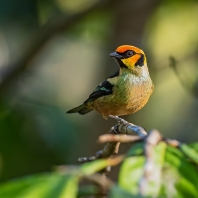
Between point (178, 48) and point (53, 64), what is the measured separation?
6.87 feet

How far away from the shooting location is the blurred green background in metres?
4.75

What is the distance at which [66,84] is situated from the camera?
8.95 metres

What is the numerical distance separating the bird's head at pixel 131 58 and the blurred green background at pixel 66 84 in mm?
1354

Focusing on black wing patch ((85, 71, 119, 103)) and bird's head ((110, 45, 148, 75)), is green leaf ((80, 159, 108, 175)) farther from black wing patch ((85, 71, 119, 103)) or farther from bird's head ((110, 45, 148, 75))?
black wing patch ((85, 71, 119, 103))

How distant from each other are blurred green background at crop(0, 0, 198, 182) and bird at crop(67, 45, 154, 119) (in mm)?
1165

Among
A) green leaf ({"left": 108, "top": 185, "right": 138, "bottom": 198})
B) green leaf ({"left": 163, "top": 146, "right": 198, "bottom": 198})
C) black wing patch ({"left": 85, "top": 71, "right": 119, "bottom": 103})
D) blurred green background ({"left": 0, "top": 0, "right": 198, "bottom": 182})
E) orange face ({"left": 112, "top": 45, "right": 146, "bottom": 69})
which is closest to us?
green leaf ({"left": 108, "top": 185, "right": 138, "bottom": 198})

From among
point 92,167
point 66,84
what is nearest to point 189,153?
point 92,167

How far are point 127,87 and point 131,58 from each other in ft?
0.68

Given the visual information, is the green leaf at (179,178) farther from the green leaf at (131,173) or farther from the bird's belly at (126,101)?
the bird's belly at (126,101)

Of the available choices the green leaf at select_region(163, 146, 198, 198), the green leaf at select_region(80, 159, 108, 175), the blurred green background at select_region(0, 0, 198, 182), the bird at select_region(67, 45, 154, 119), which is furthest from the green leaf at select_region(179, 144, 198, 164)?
the blurred green background at select_region(0, 0, 198, 182)

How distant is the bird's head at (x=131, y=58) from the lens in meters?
3.46

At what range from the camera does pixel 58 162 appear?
474 cm

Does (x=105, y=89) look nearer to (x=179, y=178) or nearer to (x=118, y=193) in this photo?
(x=179, y=178)

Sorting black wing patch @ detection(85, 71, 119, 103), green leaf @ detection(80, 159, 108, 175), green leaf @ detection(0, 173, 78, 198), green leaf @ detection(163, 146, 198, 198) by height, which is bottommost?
green leaf @ detection(163, 146, 198, 198)
